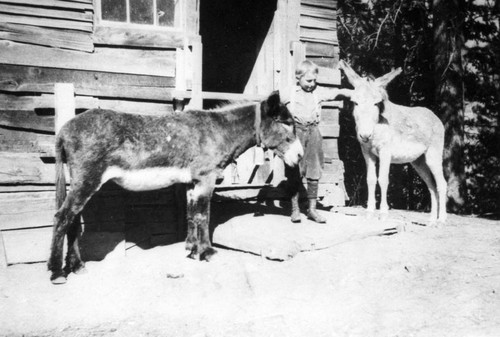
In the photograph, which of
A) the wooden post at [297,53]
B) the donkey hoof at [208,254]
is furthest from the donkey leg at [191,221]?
the wooden post at [297,53]

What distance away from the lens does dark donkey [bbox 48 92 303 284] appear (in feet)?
16.2

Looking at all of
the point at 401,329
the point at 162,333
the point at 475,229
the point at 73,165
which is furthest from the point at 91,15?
the point at 475,229

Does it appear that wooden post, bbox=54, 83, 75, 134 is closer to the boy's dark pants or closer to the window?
the window

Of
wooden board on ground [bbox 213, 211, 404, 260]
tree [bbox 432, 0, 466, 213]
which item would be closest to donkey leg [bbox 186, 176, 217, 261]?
wooden board on ground [bbox 213, 211, 404, 260]

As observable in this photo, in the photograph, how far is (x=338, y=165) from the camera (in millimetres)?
7879

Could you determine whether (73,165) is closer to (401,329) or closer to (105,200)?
(105,200)

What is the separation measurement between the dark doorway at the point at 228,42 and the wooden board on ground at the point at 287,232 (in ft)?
13.8

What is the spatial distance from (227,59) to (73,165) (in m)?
6.42

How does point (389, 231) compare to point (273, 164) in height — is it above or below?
below

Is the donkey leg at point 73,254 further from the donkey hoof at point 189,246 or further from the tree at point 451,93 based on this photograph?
the tree at point 451,93

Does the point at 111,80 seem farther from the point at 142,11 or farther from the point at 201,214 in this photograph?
the point at 201,214

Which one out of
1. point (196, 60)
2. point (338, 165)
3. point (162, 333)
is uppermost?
point (196, 60)

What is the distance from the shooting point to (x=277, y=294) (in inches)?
181

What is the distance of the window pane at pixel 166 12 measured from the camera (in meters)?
6.84
